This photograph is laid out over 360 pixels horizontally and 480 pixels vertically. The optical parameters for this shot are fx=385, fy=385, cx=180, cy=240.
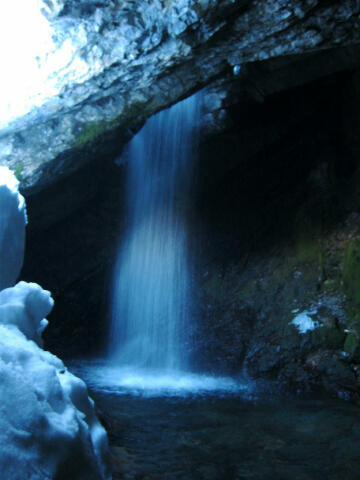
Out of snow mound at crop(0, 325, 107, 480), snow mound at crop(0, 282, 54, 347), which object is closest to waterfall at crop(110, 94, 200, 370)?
snow mound at crop(0, 282, 54, 347)

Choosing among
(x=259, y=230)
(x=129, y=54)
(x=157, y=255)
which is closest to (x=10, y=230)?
(x=129, y=54)

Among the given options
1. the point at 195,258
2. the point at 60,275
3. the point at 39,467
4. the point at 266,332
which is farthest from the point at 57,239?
the point at 39,467

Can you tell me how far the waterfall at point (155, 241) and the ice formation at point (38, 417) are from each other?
6573 mm

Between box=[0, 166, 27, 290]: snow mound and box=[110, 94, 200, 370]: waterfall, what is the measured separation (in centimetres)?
560

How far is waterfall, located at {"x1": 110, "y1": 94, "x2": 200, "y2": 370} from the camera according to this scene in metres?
9.57

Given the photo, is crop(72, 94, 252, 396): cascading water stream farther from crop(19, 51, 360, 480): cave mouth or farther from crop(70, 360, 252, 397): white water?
crop(70, 360, 252, 397): white water

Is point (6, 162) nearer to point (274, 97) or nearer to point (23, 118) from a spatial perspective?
point (23, 118)

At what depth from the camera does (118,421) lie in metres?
4.09

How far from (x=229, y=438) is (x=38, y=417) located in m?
2.30

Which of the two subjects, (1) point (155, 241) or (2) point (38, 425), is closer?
(2) point (38, 425)

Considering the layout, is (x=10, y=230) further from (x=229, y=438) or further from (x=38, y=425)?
(x=229, y=438)

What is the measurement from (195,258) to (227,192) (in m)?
2.06

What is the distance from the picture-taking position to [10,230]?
4129 mm

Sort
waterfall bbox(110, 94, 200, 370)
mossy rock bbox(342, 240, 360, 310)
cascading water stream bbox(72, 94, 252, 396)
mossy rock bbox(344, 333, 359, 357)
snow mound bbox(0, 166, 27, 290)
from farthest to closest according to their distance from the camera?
waterfall bbox(110, 94, 200, 370), cascading water stream bbox(72, 94, 252, 396), mossy rock bbox(342, 240, 360, 310), mossy rock bbox(344, 333, 359, 357), snow mound bbox(0, 166, 27, 290)
